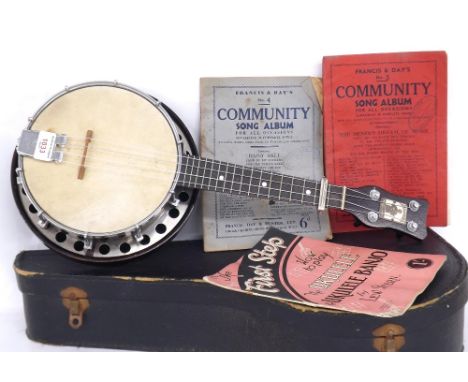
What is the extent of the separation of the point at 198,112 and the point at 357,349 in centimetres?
66

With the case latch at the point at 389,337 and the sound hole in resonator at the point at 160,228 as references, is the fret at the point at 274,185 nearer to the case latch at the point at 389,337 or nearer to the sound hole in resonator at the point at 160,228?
the sound hole in resonator at the point at 160,228

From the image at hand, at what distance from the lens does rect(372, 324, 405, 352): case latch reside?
1299 millimetres

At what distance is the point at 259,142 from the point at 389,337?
56 cm

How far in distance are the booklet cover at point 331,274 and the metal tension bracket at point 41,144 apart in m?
0.40

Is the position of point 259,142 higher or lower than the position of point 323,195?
higher

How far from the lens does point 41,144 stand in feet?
4.72

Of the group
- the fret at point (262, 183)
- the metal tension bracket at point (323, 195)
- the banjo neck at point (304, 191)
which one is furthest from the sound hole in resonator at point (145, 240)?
the metal tension bracket at point (323, 195)

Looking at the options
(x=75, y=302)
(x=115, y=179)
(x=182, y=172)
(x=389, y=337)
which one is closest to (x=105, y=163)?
(x=115, y=179)

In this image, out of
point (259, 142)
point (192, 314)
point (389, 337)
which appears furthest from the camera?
point (259, 142)

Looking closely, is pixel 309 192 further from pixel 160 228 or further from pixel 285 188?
pixel 160 228

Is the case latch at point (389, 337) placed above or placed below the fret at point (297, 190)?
below

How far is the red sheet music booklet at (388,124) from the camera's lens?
5.35ft

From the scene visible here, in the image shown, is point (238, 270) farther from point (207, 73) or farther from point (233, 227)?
point (207, 73)

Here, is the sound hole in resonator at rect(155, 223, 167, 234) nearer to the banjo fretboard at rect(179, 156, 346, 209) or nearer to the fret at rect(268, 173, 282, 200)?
the banjo fretboard at rect(179, 156, 346, 209)
